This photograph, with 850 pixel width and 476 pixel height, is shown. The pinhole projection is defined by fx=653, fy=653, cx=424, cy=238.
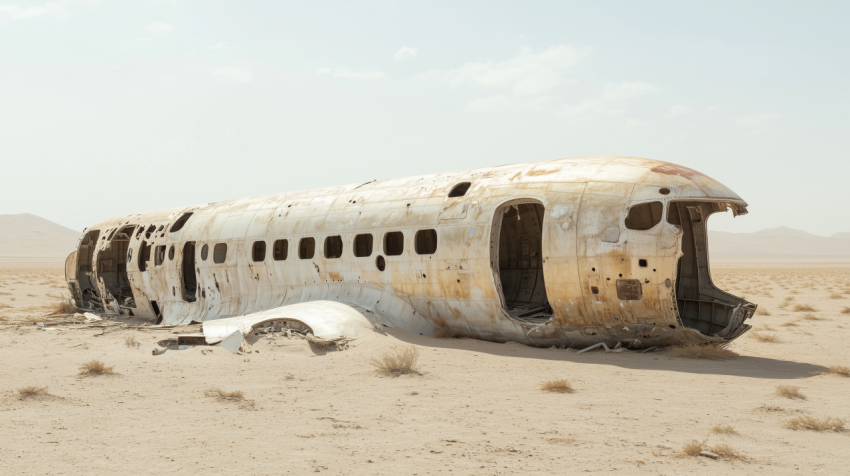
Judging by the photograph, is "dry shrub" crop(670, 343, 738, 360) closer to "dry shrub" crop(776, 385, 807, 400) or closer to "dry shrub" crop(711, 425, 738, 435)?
"dry shrub" crop(776, 385, 807, 400)

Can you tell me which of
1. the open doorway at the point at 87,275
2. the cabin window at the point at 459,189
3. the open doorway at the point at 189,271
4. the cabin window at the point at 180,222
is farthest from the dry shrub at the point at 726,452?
the open doorway at the point at 87,275

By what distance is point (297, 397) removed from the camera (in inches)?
392

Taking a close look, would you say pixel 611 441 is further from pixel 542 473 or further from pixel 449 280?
pixel 449 280

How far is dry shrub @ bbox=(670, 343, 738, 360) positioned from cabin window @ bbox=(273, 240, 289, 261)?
10.2 metres

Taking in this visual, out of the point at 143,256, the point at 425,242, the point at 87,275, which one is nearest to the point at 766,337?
the point at 425,242

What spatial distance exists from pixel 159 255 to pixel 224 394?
12.4m

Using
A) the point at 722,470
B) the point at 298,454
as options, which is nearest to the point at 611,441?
the point at 722,470

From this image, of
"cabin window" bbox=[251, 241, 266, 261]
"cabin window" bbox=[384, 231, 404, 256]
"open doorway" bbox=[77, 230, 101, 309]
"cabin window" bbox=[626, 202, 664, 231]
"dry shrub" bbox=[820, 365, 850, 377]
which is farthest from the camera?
"open doorway" bbox=[77, 230, 101, 309]

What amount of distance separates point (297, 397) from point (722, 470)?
236 inches

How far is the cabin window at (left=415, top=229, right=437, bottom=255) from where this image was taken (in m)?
14.8

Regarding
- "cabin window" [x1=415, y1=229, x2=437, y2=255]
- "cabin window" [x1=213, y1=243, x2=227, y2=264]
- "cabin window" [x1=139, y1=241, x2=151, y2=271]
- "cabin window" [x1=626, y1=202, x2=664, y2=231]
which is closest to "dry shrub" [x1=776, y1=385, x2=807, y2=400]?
"cabin window" [x1=626, y1=202, x2=664, y2=231]

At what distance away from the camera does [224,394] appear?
32.5ft

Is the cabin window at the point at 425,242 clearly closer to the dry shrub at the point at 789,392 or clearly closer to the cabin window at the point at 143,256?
the dry shrub at the point at 789,392

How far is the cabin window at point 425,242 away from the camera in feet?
48.6
